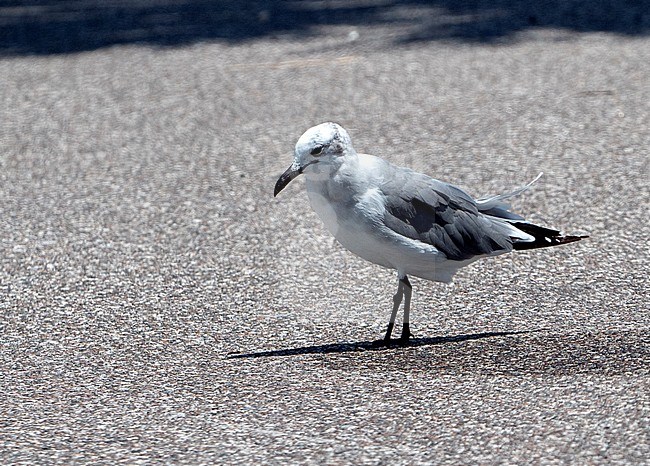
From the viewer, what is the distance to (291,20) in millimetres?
10414

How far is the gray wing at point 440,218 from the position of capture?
4.09 m

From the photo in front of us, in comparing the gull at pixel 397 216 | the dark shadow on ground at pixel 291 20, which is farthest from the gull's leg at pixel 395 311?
the dark shadow on ground at pixel 291 20

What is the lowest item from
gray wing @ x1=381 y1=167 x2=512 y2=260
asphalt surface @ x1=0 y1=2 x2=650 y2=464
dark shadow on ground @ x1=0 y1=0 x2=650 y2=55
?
dark shadow on ground @ x1=0 y1=0 x2=650 y2=55

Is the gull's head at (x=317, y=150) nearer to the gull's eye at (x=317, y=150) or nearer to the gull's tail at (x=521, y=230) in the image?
the gull's eye at (x=317, y=150)

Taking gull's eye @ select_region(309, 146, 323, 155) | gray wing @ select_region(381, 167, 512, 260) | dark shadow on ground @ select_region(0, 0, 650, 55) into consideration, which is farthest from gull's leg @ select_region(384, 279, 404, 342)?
dark shadow on ground @ select_region(0, 0, 650, 55)

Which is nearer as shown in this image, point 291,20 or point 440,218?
point 440,218

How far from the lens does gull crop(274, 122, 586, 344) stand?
3992mm

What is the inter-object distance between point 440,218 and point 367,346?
1.77ft

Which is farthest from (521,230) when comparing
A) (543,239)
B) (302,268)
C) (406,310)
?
(302,268)

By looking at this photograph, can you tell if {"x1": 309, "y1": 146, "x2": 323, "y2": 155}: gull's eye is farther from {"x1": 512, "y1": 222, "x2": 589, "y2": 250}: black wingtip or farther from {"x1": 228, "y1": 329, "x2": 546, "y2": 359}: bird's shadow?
{"x1": 512, "y1": 222, "x2": 589, "y2": 250}: black wingtip

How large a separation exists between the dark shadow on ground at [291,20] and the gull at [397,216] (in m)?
5.48

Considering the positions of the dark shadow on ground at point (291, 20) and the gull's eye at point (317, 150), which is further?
the dark shadow on ground at point (291, 20)

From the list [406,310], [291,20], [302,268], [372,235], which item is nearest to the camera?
[372,235]

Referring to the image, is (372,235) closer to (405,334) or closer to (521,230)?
(405,334)
